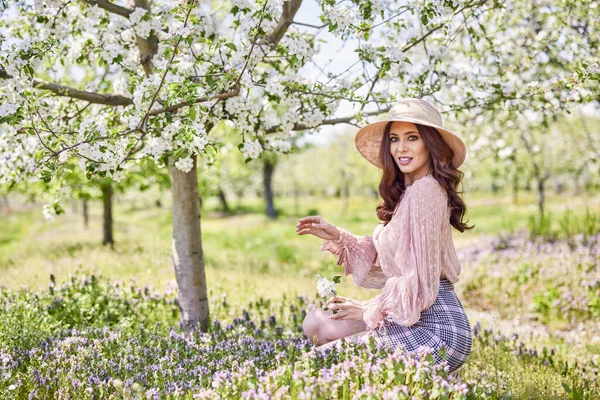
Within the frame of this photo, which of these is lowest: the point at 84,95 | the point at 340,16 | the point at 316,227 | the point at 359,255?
the point at 359,255

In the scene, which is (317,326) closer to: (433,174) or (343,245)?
(343,245)

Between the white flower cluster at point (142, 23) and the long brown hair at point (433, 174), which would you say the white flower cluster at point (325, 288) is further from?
the white flower cluster at point (142, 23)

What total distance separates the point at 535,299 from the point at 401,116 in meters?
5.39

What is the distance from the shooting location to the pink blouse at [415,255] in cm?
330

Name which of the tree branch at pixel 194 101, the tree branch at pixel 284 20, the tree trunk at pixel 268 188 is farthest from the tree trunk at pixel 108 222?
the tree trunk at pixel 268 188

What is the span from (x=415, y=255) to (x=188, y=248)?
2.43 metres

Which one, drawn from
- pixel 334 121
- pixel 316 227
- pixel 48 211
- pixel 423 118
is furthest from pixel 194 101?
pixel 48 211

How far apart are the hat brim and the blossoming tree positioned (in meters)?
0.31

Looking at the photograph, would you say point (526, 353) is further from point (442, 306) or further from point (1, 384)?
point (1, 384)

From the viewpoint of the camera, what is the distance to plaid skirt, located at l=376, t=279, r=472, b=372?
3.33 m

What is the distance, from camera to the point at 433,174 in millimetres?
3697

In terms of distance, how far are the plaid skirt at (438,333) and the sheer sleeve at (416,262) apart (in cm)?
11

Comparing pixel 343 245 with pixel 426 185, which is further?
pixel 343 245

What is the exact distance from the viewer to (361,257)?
13.6 ft
